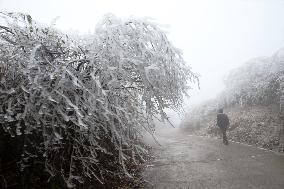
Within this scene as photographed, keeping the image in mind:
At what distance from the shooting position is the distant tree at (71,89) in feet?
17.9

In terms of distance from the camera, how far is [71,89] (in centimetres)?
575

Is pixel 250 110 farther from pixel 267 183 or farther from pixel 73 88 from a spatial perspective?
pixel 73 88

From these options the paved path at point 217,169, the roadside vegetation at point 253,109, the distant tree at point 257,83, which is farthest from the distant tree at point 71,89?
the distant tree at point 257,83

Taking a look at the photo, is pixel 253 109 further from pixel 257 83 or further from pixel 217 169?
pixel 217 169

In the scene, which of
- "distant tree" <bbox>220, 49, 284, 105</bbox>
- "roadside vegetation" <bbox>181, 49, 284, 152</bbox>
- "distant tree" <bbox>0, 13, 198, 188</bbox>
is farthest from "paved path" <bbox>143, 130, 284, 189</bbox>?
"distant tree" <bbox>220, 49, 284, 105</bbox>

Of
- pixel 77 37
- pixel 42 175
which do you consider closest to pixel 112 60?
pixel 77 37

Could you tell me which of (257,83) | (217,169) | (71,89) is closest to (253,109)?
→ (257,83)

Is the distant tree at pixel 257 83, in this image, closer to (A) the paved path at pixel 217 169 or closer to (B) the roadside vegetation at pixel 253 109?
(B) the roadside vegetation at pixel 253 109

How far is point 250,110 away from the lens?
15.5m

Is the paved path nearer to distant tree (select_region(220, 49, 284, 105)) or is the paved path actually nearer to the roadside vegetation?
the roadside vegetation

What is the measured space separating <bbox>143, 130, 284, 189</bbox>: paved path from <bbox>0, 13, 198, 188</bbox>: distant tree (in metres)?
1.99

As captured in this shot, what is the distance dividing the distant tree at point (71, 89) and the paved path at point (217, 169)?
78.3 inches

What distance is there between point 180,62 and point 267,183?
3573 millimetres

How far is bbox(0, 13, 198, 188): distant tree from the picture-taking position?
5.44 metres
